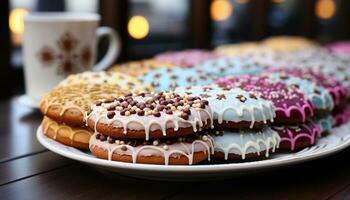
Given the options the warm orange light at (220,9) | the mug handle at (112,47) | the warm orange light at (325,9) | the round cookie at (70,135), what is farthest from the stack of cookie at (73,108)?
the warm orange light at (325,9)

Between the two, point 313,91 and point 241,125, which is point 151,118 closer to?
point 241,125

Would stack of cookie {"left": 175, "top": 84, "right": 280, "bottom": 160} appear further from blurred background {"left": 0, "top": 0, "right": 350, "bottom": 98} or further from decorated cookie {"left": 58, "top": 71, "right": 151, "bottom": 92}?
blurred background {"left": 0, "top": 0, "right": 350, "bottom": 98}

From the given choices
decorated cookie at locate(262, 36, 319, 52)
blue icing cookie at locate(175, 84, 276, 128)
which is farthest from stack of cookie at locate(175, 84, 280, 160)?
decorated cookie at locate(262, 36, 319, 52)

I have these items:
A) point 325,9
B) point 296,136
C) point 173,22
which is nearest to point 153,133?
point 296,136

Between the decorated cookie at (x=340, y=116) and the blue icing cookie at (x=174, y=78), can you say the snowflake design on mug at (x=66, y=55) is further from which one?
the decorated cookie at (x=340, y=116)

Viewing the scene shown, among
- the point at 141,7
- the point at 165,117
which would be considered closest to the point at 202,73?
the point at 165,117

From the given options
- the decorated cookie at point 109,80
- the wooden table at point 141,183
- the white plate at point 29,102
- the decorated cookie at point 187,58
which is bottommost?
the wooden table at point 141,183

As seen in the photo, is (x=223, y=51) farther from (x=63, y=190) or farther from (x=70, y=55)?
(x=63, y=190)
